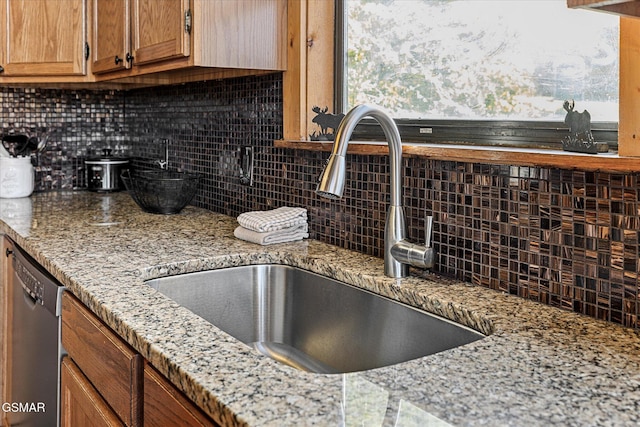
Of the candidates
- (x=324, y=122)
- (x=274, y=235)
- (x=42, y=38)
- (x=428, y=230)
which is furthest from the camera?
(x=42, y=38)

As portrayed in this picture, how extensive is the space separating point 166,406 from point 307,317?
66cm

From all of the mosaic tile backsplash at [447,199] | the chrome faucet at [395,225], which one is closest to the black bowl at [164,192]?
the mosaic tile backsplash at [447,199]

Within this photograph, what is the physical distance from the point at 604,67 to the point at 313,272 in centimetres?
80

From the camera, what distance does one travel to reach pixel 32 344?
6.17 feet

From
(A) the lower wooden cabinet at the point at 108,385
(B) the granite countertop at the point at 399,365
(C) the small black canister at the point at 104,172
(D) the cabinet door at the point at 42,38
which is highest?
(D) the cabinet door at the point at 42,38

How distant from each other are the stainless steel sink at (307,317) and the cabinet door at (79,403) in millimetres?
266

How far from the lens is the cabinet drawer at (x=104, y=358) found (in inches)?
45.8

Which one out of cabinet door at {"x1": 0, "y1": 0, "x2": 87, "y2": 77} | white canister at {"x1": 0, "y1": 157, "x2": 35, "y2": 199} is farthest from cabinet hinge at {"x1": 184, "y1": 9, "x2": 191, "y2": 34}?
white canister at {"x1": 0, "y1": 157, "x2": 35, "y2": 199}

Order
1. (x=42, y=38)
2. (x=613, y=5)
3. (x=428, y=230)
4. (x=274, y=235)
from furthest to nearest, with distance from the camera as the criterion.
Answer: (x=42, y=38)
(x=274, y=235)
(x=428, y=230)
(x=613, y=5)

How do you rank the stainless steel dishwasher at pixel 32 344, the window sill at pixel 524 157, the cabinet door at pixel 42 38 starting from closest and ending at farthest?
Result: the window sill at pixel 524 157, the stainless steel dishwasher at pixel 32 344, the cabinet door at pixel 42 38

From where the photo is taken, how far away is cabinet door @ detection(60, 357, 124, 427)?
1.29 meters

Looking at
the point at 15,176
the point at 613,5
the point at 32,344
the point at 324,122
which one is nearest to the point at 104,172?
the point at 15,176

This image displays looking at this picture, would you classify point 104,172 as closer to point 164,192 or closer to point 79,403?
point 164,192

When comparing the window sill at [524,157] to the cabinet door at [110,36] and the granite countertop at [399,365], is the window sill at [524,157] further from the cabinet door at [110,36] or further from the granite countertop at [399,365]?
the cabinet door at [110,36]
